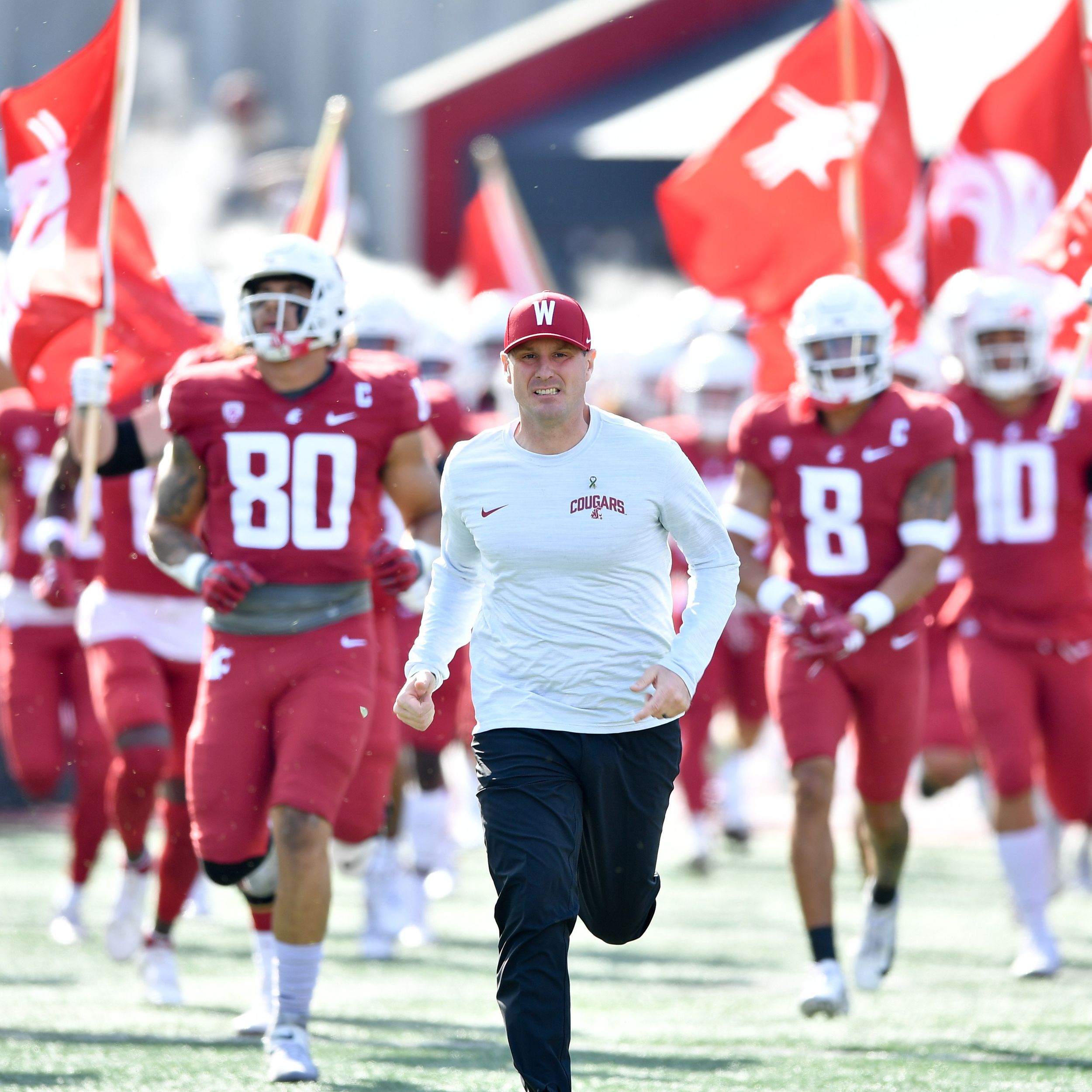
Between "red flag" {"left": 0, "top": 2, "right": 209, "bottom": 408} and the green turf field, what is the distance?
2.05m

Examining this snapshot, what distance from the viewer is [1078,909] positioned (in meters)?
9.81

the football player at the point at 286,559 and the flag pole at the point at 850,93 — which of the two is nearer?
the football player at the point at 286,559

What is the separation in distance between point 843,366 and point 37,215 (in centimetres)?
268

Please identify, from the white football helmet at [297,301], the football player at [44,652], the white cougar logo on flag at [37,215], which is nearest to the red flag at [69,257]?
the white cougar logo on flag at [37,215]

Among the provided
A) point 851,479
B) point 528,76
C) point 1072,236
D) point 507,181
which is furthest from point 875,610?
point 528,76

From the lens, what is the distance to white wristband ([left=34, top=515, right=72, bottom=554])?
27.8 ft

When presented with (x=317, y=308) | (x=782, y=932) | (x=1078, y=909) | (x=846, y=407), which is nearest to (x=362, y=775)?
(x=317, y=308)

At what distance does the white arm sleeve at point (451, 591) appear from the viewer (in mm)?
5266

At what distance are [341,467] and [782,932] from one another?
3612 mm

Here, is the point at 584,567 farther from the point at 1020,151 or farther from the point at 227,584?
the point at 1020,151

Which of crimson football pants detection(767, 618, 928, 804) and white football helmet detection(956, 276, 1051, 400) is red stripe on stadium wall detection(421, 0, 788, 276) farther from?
crimson football pants detection(767, 618, 928, 804)

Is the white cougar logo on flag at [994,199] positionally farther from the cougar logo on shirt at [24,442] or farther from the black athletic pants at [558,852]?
the black athletic pants at [558,852]

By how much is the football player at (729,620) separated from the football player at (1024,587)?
125 inches

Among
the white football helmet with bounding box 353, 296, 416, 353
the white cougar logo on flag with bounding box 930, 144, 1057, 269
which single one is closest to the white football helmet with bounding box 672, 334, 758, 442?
the white cougar logo on flag with bounding box 930, 144, 1057, 269
